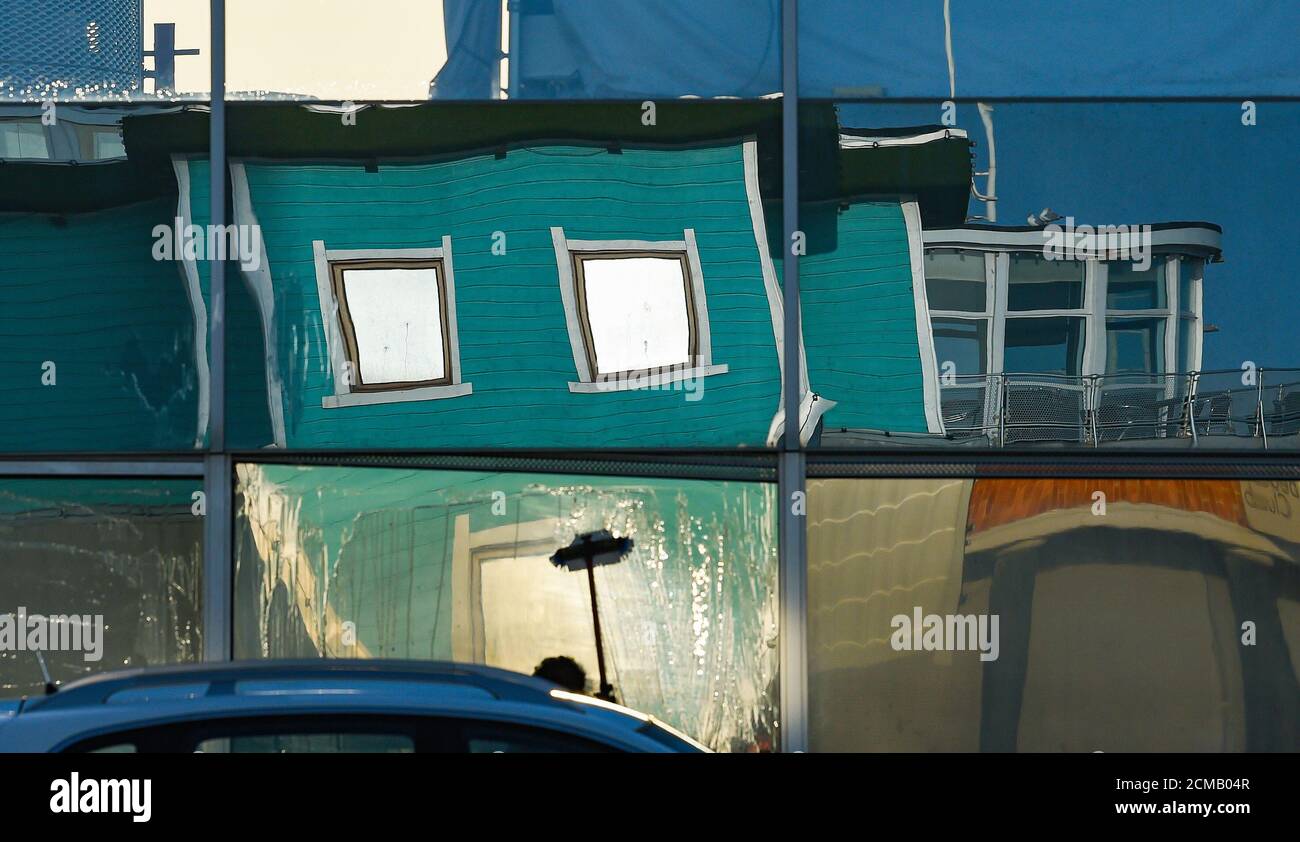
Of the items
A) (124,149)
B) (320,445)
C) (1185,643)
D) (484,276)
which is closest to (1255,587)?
(1185,643)

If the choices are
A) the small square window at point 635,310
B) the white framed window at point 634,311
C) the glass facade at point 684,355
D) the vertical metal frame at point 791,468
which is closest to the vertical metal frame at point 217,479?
the glass facade at point 684,355

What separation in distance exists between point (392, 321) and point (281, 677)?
12.2ft

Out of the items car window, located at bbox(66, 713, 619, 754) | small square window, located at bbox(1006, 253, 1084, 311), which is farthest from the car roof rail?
small square window, located at bbox(1006, 253, 1084, 311)

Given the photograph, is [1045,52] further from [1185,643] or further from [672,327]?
[1185,643]

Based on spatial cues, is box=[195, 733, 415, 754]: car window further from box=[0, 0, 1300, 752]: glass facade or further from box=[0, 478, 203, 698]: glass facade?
box=[0, 478, 203, 698]: glass facade

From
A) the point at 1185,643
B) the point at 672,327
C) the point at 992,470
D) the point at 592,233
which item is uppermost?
the point at 592,233

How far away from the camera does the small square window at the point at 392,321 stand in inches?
266

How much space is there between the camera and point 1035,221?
686 centimetres

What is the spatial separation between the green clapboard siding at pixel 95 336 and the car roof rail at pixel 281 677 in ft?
11.2

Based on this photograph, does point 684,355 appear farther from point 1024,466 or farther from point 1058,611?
point 1058,611

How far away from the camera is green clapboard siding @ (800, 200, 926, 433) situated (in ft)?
22.2

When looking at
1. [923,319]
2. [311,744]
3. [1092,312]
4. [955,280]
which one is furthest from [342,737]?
[1092,312]

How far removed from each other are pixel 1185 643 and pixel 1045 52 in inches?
124

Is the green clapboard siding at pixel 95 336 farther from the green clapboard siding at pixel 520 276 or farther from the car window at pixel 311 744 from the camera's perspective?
the car window at pixel 311 744
